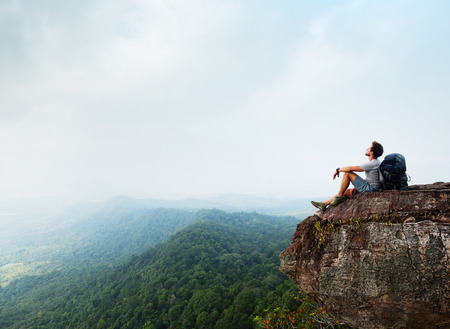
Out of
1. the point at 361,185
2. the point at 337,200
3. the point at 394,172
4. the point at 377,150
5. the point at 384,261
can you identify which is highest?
the point at 377,150

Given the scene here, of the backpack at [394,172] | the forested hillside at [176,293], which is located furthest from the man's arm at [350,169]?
the forested hillside at [176,293]

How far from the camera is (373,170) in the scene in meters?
6.05

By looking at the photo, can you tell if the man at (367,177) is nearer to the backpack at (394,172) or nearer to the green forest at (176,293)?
the backpack at (394,172)

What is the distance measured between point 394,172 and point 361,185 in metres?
0.93

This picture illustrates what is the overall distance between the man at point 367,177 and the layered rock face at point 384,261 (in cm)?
29

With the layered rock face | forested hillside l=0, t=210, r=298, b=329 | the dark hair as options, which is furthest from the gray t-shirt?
forested hillside l=0, t=210, r=298, b=329

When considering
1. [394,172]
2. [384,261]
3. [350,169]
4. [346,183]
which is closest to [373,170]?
[394,172]

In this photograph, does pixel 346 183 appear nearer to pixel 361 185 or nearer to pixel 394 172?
pixel 361 185

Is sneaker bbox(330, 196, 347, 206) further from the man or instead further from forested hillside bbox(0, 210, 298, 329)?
forested hillside bbox(0, 210, 298, 329)

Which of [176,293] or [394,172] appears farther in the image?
[176,293]

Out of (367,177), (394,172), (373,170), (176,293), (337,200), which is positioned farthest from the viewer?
(176,293)

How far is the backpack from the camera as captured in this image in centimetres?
563

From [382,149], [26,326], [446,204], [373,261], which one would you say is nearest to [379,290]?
[373,261]

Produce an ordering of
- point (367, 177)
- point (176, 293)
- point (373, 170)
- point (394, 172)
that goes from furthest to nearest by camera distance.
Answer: point (176, 293)
point (367, 177)
point (373, 170)
point (394, 172)
